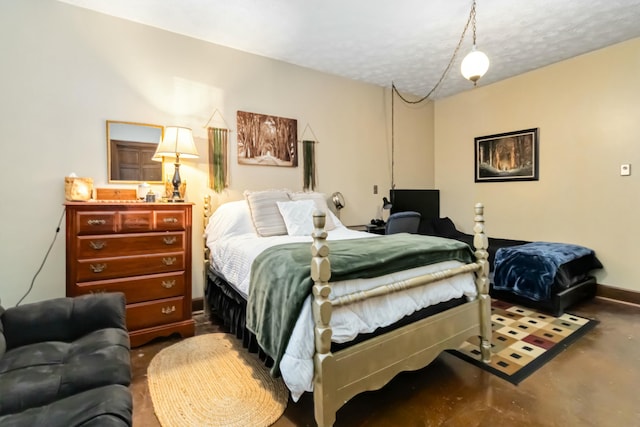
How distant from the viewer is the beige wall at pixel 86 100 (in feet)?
7.57

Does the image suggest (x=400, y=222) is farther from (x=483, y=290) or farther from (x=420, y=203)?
(x=420, y=203)

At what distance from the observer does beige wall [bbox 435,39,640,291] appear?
3145 millimetres

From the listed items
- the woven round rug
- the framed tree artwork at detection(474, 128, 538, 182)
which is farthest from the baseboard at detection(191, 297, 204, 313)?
the framed tree artwork at detection(474, 128, 538, 182)

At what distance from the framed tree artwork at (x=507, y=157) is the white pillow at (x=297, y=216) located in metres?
2.90

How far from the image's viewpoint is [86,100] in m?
2.53

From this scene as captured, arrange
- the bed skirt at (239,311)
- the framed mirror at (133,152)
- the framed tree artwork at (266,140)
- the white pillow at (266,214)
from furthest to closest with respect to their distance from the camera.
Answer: the framed tree artwork at (266,140) < the white pillow at (266,214) < the framed mirror at (133,152) < the bed skirt at (239,311)

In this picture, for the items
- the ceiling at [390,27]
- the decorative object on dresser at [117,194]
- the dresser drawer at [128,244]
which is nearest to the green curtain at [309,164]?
the ceiling at [390,27]

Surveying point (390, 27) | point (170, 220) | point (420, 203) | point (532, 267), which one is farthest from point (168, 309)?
point (420, 203)

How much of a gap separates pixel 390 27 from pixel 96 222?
297 cm

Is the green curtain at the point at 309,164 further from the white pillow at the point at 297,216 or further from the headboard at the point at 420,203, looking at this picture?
the headboard at the point at 420,203

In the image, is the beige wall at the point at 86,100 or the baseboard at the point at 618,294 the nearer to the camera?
the beige wall at the point at 86,100

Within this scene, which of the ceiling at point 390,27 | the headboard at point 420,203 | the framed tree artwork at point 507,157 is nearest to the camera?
the ceiling at point 390,27

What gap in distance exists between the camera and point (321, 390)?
1325 millimetres

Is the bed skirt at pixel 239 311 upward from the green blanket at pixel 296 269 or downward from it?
downward
